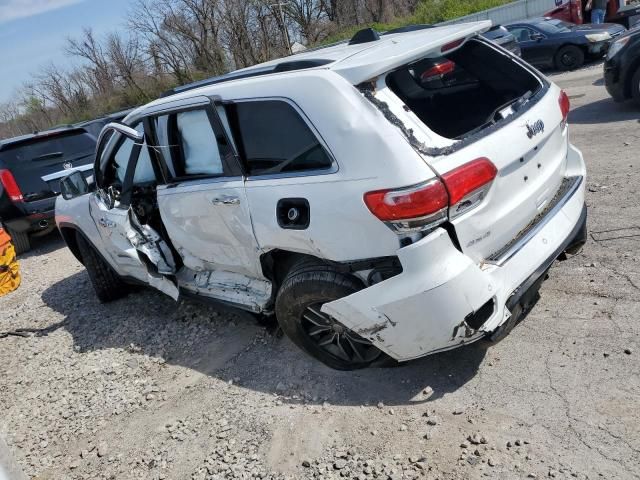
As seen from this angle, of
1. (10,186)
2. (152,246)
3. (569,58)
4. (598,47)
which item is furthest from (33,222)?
(598,47)

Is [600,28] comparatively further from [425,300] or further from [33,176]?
[425,300]

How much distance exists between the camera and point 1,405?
4.08 m

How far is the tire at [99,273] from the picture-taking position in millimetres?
5309

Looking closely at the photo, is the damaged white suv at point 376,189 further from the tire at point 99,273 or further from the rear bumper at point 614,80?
the rear bumper at point 614,80

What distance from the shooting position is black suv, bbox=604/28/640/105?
7523mm

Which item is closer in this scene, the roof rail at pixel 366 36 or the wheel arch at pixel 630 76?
the roof rail at pixel 366 36

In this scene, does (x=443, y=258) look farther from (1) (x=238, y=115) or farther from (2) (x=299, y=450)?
(1) (x=238, y=115)

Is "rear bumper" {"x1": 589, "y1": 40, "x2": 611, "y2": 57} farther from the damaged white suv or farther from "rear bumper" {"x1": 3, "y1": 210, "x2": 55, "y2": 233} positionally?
"rear bumper" {"x1": 3, "y1": 210, "x2": 55, "y2": 233}

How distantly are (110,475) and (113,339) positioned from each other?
1.77 metres

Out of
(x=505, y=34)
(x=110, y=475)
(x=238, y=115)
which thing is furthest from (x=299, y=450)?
(x=505, y=34)

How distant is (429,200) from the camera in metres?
2.53

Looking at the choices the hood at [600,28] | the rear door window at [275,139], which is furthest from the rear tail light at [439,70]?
the hood at [600,28]

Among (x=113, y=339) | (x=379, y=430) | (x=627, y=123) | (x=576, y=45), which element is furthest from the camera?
(x=576, y=45)

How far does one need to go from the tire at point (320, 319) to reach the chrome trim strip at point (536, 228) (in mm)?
726
